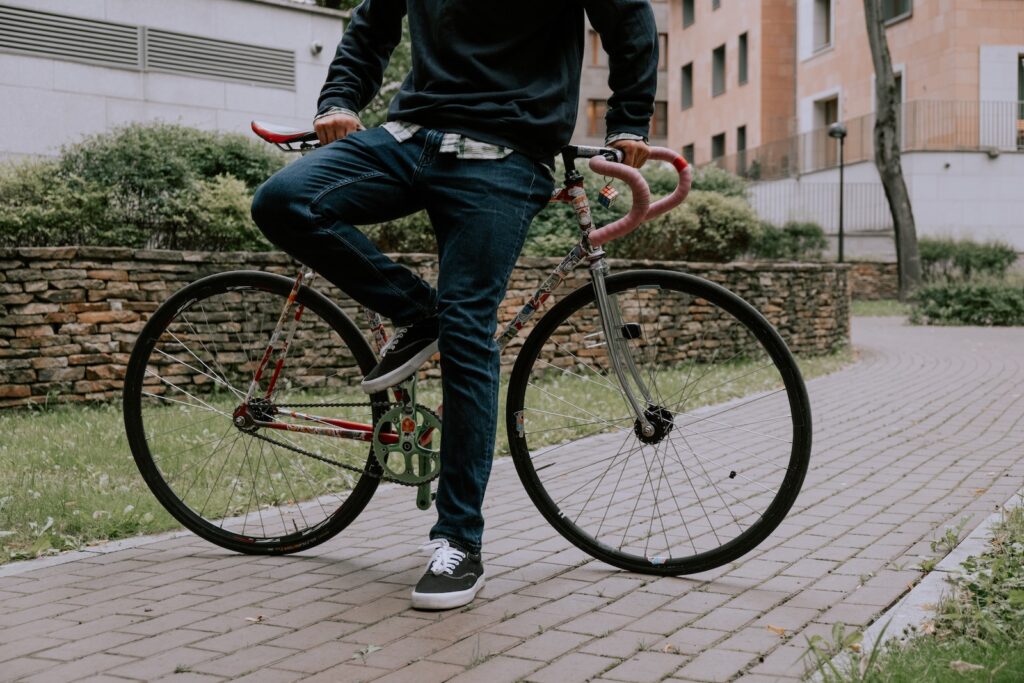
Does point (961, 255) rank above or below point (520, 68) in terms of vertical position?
below

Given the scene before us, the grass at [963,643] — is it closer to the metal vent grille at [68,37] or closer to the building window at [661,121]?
the metal vent grille at [68,37]

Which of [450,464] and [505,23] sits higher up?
[505,23]

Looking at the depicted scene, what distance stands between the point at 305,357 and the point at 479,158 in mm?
1114

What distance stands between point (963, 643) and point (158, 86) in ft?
45.7

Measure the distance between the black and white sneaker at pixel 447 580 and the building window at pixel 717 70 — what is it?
40.9m

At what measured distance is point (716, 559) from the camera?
11.8ft

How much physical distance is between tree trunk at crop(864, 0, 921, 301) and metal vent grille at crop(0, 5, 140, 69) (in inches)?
587

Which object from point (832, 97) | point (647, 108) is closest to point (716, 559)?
point (647, 108)

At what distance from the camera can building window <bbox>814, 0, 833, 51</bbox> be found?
35.5 meters

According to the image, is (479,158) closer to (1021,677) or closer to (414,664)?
(414,664)

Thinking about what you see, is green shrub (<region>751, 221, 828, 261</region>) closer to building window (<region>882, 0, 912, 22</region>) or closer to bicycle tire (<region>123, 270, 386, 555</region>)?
building window (<region>882, 0, 912, 22</region>)

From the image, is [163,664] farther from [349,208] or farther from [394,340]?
[349,208]

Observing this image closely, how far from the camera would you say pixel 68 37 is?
14.2 m

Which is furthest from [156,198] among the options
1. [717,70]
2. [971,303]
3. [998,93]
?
[717,70]
